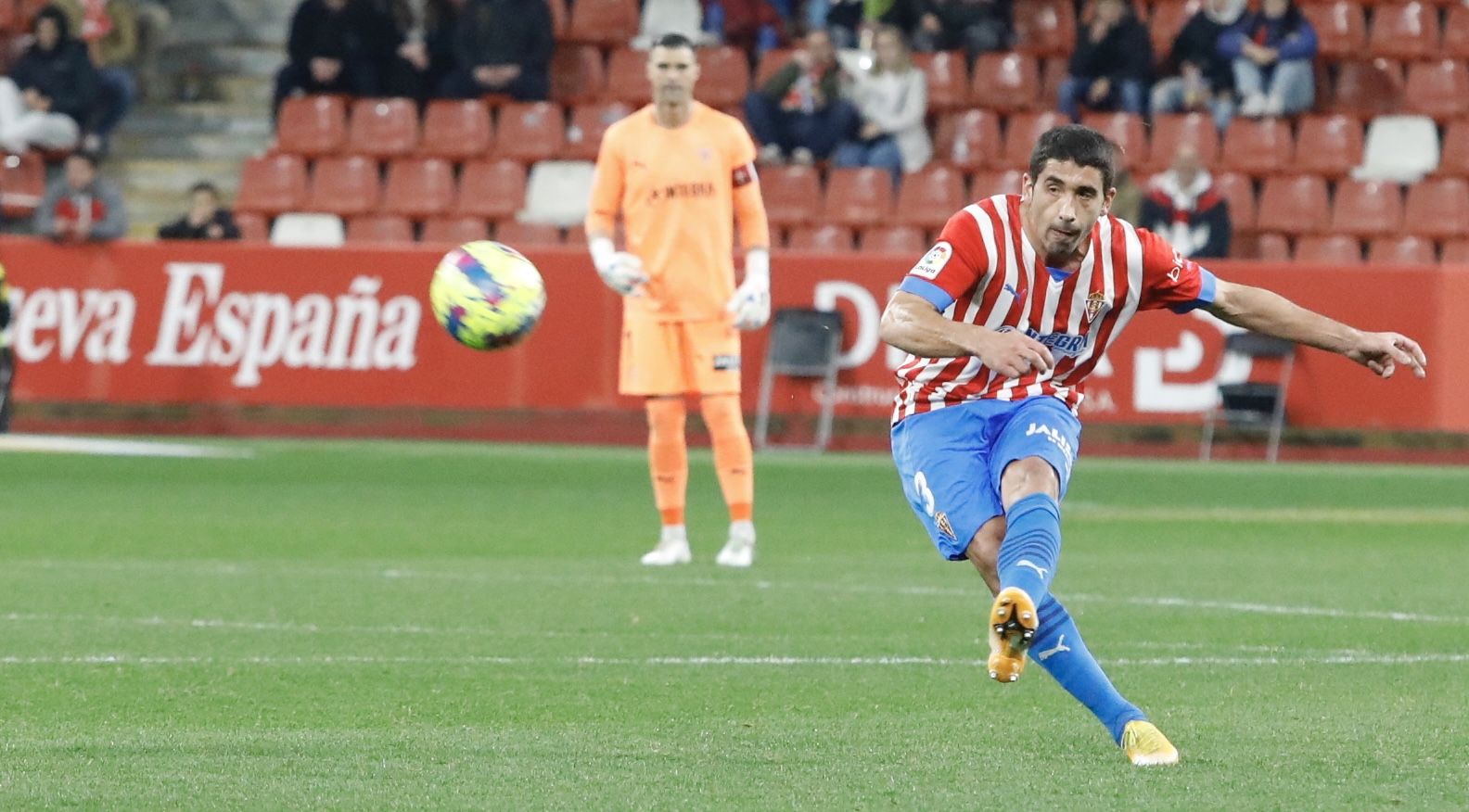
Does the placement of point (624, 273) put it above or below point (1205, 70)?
below

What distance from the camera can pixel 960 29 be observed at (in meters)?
21.8

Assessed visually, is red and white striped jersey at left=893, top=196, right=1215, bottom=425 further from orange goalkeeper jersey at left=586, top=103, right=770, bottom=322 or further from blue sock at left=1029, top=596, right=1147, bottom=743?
orange goalkeeper jersey at left=586, top=103, right=770, bottom=322

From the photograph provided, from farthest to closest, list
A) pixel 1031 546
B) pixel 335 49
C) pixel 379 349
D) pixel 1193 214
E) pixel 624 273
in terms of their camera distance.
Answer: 1. pixel 335 49
2. pixel 1193 214
3. pixel 379 349
4. pixel 624 273
5. pixel 1031 546

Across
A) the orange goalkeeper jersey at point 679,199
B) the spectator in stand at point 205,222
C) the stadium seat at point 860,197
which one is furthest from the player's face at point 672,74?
the stadium seat at point 860,197

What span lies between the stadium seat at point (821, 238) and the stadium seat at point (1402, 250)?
4417 mm

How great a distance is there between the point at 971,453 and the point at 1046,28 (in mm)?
16667

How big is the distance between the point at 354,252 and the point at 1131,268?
12990 mm

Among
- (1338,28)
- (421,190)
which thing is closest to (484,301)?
(421,190)

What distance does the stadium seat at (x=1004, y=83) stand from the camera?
2155 centimetres

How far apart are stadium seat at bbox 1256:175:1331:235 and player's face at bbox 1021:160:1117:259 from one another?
48.7 feet

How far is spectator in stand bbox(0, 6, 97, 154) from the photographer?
21.4 metres

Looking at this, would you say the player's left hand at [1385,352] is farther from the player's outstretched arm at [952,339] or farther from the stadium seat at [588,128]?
the stadium seat at [588,128]

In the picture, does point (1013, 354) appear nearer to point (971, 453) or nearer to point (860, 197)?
point (971, 453)

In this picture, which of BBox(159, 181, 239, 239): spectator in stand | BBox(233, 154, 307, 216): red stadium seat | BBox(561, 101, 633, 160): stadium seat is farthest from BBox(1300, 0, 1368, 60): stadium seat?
BBox(159, 181, 239, 239): spectator in stand
